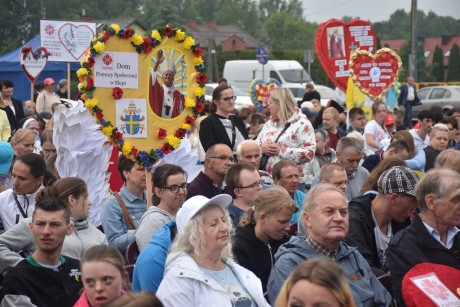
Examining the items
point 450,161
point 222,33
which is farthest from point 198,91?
point 222,33

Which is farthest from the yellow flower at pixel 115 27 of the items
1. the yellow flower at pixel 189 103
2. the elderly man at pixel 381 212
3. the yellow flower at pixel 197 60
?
the elderly man at pixel 381 212

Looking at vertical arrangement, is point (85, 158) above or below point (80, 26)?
below

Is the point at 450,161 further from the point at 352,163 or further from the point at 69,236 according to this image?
the point at 69,236

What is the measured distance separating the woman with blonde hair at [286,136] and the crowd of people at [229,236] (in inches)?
28.2

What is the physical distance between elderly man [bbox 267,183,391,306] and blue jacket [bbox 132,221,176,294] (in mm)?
683

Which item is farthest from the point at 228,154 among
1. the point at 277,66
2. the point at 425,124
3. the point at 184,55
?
the point at 277,66

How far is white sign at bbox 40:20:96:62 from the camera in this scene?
1930cm

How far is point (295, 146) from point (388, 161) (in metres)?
2.79

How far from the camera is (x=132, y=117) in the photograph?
28.6ft

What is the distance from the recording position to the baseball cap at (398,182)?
675 centimetres

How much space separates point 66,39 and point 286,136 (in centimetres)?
1036

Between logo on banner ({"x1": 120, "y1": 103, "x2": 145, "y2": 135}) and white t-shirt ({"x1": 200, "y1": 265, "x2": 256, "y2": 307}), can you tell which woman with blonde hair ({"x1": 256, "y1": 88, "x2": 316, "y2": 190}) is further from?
white t-shirt ({"x1": 200, "y1": 265, "x2": 256, "y2": 307})

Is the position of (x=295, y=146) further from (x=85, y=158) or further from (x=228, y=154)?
(x=85, y=158)

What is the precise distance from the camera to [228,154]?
8.75 metres
